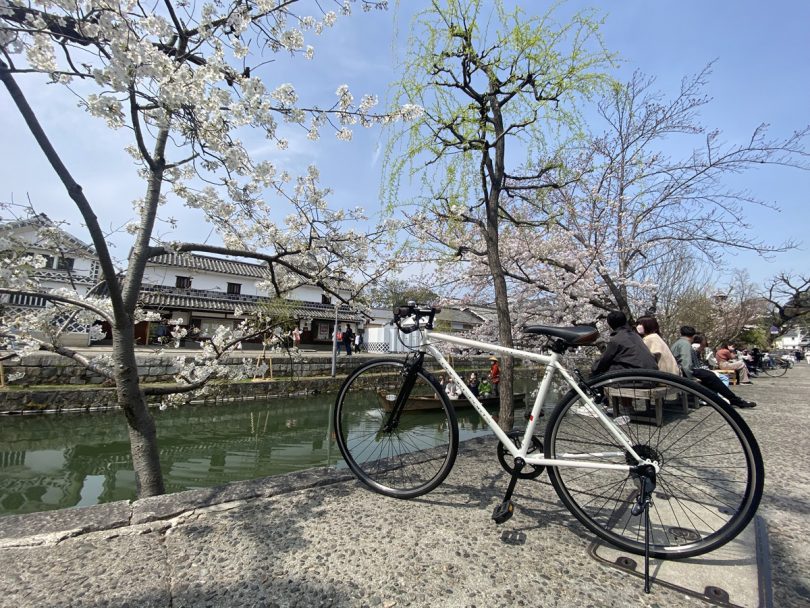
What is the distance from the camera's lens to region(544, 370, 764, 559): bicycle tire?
5.02 ft

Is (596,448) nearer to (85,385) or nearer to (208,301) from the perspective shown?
(85,385)

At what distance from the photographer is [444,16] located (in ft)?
13.1

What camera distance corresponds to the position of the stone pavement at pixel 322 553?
4.39 ft

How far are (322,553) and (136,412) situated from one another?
6.86 feet

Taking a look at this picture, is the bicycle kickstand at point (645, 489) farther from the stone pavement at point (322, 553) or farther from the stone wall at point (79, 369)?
the stone wall at point (79, 369)

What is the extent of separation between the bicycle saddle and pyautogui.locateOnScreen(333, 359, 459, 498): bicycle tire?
721 mm

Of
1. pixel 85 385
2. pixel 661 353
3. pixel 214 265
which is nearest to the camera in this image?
pixel 661 353

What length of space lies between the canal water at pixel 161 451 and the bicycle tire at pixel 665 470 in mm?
3925

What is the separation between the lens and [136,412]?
283 centimetres

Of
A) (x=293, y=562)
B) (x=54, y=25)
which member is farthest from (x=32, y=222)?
(x=293, y=562)

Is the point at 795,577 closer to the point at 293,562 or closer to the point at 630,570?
the point at 630,570

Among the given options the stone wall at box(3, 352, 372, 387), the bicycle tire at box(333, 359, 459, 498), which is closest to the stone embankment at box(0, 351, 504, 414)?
the stone wall at box(3, 352, 372, 387)

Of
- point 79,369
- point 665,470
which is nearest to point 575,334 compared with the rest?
point 665,470

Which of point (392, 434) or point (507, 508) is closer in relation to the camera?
Answer: point (507, 508)
